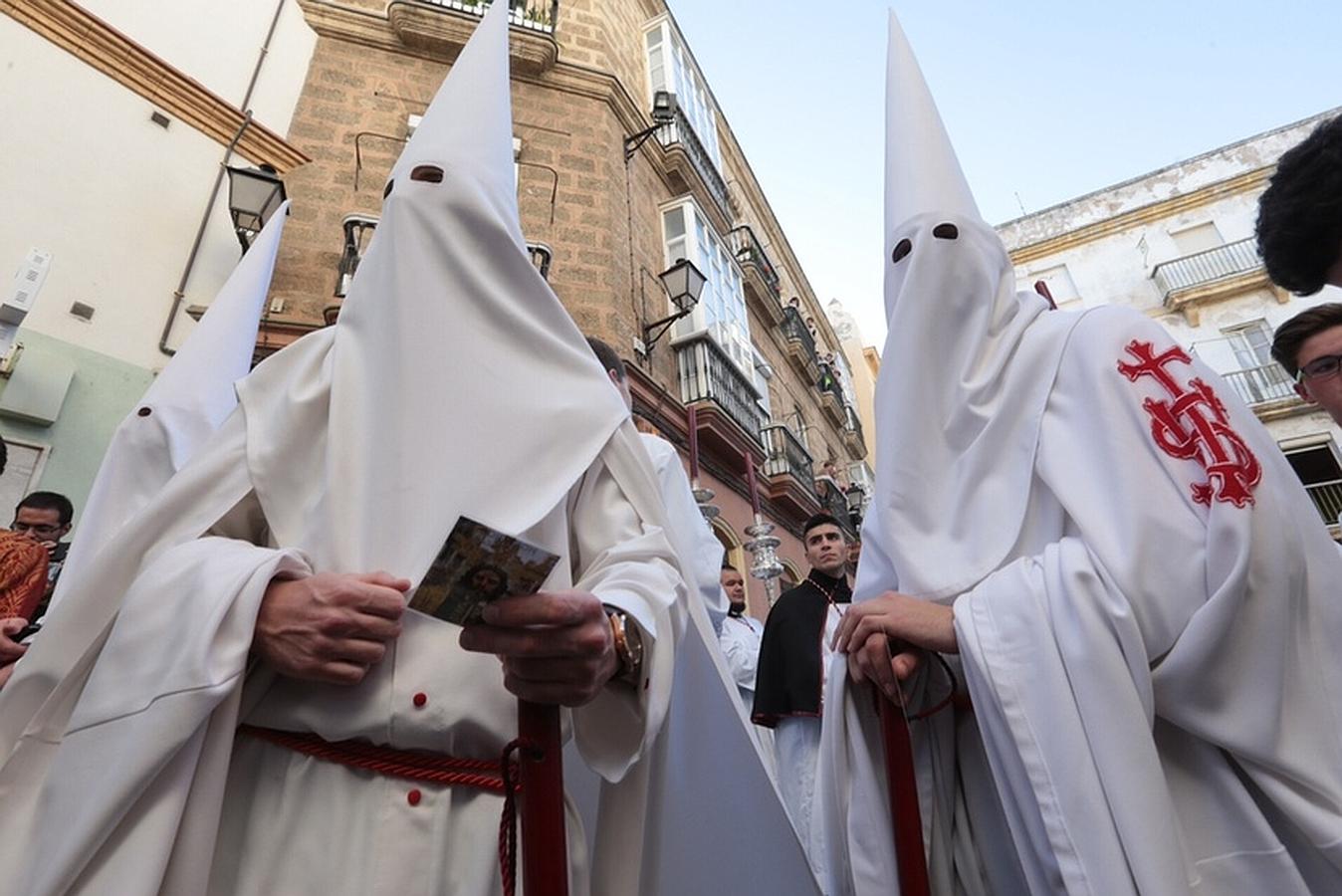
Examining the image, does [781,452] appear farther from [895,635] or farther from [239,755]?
[239,755]

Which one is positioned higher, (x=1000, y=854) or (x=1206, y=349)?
(x=1206, y=349)

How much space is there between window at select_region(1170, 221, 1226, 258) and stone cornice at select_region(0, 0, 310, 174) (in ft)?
69.3

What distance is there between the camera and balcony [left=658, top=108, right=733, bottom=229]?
34.0ft

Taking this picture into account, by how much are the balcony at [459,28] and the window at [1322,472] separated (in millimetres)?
17709

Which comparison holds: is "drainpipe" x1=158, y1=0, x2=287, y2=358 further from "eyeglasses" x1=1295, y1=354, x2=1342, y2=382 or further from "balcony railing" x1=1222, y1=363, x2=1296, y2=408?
"balcony railing" x1=1222, y1=363, x2=1296, y2=408

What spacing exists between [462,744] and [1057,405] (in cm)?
144

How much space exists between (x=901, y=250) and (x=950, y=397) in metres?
0.50

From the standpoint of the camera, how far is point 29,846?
1.05 metres

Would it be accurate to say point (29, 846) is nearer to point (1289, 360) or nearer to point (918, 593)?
point (918, 593)

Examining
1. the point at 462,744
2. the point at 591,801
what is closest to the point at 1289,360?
the point at 591,801

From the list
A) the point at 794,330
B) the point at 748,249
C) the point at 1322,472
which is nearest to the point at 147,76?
the point at 748,249

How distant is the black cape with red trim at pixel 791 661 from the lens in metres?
3.54

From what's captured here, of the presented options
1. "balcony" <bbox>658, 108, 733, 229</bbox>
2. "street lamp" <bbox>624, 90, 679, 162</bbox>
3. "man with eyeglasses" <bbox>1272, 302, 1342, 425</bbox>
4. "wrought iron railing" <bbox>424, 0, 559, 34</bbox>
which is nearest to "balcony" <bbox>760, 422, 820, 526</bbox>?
"balcony" <bbox>658, 108, 733, 229</bbox>

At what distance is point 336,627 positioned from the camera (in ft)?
3.57
